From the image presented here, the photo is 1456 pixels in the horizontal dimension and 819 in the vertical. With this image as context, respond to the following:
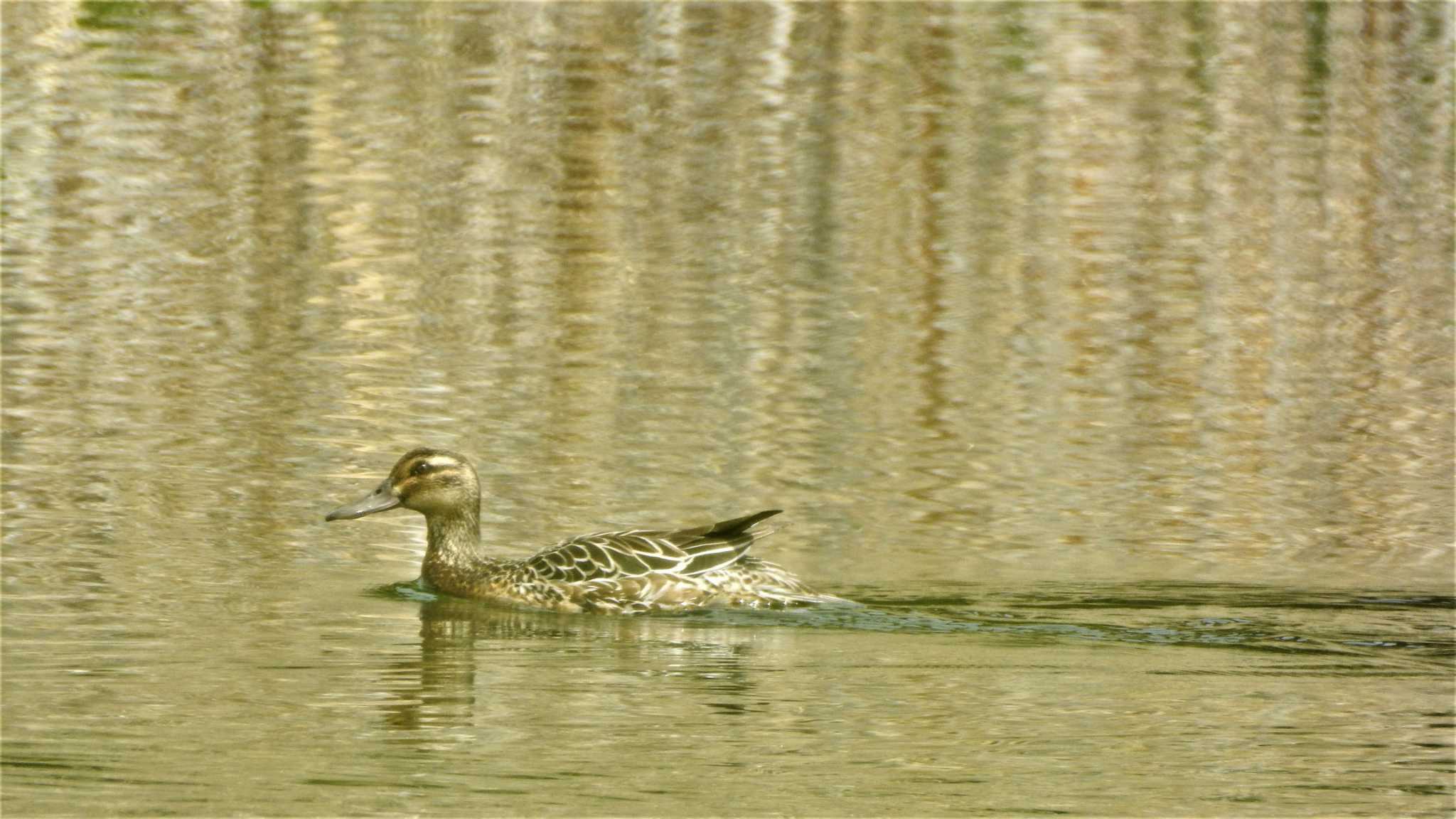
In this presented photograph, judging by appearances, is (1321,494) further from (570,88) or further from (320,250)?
(570,88)

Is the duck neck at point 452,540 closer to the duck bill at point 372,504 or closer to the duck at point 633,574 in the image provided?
the duck at point 633,574

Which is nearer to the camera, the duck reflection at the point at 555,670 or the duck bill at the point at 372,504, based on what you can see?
the duck reflection at the point at 555,670

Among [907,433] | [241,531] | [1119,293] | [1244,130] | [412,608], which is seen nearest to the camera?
[412,608]

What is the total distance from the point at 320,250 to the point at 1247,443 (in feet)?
24.2

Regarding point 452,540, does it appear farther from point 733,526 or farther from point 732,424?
point 732,424

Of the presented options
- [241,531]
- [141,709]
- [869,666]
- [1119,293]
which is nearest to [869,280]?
[1119,293]

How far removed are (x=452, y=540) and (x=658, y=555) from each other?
1.01m

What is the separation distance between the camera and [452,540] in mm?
10469

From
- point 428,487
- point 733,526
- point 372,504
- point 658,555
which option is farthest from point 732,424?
point 733,526

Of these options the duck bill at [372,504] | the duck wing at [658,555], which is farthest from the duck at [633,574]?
the duck bill at [372,504]

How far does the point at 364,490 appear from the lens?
452 inches

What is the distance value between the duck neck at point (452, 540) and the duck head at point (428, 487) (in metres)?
0.04

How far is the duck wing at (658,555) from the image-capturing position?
32.4 feet

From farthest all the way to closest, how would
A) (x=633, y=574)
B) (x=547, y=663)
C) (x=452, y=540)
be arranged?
(x=452, y=540) < (x=633, y=574) < (x=547, y=663)
